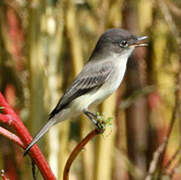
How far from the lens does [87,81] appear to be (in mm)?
2057

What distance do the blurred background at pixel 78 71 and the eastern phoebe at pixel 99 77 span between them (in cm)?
11

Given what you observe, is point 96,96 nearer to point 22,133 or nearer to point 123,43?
point 123,43

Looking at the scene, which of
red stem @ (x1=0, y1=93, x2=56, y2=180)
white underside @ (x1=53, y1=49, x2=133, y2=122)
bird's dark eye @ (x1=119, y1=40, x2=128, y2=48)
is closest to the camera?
red stem @ (x1=0, y1=93, x2=56, y2=180)

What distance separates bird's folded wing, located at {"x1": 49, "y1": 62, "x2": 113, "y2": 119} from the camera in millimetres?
1979

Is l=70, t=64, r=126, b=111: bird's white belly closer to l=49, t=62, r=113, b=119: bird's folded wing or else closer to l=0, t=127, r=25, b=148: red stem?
l=49, t=62, r=113, b=119: bird's folded wing

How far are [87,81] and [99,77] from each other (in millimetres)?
69

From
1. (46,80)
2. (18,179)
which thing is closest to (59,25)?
(46,80)

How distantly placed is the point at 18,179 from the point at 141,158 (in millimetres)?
938

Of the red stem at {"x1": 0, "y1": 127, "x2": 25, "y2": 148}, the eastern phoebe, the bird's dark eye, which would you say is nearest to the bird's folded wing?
the eastern phoebe

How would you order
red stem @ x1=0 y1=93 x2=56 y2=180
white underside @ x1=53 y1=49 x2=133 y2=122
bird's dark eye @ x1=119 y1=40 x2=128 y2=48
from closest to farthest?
red stem @ x1=0 y1=93 x2=56 y2=180 < white underside @ x1=53 y1=49 x2=133 y2=122 < bird's dark eye @ x1=119 y1=40 x2=128 y2=48

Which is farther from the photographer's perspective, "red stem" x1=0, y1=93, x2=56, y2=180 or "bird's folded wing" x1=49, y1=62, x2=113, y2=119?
"bird's folded wing" x1=49, y1=62, x2=113, y2=119

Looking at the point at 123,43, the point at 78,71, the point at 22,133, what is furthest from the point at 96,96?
the point at 22,133

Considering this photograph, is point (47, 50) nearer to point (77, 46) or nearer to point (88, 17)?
point (77, 46)

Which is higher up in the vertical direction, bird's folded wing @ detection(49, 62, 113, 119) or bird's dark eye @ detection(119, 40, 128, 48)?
bird's dark eye @ detection(119, 40, 128, 48)
